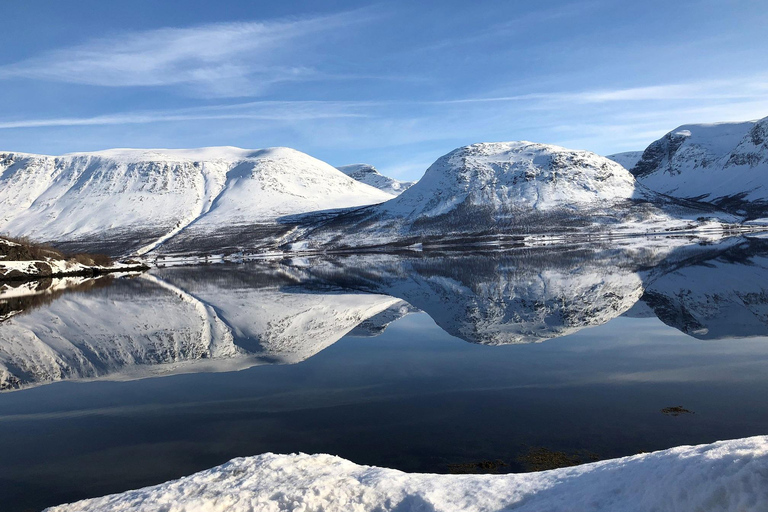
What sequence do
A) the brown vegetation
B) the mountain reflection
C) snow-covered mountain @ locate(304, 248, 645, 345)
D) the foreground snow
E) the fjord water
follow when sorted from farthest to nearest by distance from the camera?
the brown vegetation
snow-covered mountain @ locate(304, 248, 645, 345)
the mountain reflection
the fjord water
the foreground snow

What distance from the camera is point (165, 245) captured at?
181 meters

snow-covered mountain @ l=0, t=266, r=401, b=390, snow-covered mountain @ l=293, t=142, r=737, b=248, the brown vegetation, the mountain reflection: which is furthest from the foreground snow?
snow-covered mountain @ l=293, t=142, r=737, b=248

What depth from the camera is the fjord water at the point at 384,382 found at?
10.5 metres

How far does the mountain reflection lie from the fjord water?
17cm

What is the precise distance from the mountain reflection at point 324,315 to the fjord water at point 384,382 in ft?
0.57

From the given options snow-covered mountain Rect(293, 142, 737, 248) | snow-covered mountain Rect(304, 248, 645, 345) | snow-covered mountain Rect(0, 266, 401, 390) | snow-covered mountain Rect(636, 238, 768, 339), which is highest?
snow-covered mountain Rect(293, 142, 737, 248)

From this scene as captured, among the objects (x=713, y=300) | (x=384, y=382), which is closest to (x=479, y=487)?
(x=384, y=382)

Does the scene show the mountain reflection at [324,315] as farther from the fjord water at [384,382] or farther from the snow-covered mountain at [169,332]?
the fjord water at [384,382]

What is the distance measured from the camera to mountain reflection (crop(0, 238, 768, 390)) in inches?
819

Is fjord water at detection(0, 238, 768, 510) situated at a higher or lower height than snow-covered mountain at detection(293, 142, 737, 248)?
lower

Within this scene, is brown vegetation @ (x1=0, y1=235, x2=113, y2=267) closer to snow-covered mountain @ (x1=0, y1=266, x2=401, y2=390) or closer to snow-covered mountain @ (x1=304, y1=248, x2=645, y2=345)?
snow-covered mountain @ (x1=0, y1=266, x2=401, y2=390)

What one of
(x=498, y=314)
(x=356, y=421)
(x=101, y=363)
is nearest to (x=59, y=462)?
(x=356, y=421)

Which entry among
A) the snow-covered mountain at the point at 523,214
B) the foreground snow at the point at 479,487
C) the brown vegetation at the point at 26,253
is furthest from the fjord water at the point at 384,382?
the snow-covered mountain at the point at 523,214

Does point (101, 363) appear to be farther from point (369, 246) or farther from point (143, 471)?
point (369, 246)
